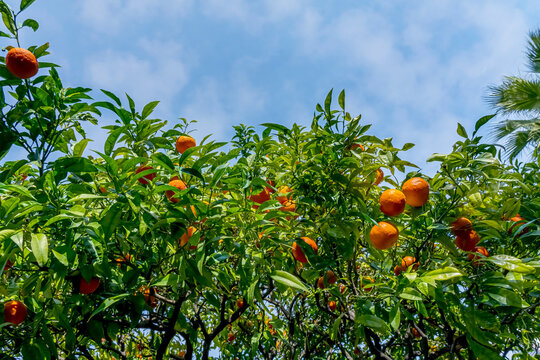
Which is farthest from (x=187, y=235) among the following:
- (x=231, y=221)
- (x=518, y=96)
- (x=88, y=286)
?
(x=518, y=96)

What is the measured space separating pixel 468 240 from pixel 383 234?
40 cm

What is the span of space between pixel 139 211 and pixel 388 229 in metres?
0.82

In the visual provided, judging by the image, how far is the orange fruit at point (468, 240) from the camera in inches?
63.6

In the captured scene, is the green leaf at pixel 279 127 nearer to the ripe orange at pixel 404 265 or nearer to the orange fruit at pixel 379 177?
the orange fruit at pixel 379 177

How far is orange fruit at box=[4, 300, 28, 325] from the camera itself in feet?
4.77

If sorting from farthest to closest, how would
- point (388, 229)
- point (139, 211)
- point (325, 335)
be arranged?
point (325, 335) < point (388, 229) < point (139, 211)

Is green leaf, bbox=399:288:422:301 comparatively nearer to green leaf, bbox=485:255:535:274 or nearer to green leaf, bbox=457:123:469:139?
green leaf, bbox=485:255:535:274

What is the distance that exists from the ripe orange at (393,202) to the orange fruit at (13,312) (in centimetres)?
132

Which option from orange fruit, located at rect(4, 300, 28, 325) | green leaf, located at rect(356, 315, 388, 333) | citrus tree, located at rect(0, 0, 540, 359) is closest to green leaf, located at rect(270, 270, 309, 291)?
citrus tree, located at rect(0, 0, 540, 359)

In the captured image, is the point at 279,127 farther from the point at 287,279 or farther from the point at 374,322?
the point at 374,322

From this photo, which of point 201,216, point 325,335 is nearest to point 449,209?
point 201,216

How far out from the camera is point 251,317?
258 centimetres

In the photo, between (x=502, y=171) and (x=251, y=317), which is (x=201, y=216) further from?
(x=251, y=317)

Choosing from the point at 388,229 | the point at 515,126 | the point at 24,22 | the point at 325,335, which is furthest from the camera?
the point at 515,126
